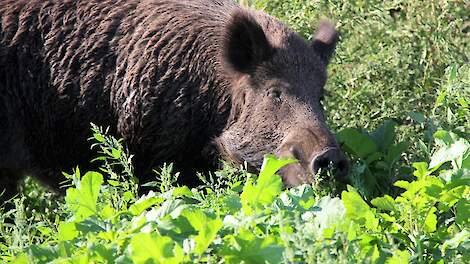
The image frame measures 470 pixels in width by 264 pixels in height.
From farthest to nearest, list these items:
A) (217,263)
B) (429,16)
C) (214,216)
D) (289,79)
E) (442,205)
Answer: (429,16), (289,79), (442,205), (214,216), (217,263)

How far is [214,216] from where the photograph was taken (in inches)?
176

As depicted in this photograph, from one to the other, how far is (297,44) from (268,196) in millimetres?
2829

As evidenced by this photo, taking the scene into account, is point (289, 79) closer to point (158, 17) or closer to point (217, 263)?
point (158, 17)

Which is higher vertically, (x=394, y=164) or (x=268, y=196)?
(x=268, y=196)

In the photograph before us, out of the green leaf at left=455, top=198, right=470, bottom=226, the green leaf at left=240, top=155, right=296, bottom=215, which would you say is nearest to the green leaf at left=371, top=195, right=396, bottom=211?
the green leaf at left=455, top=198, right=470, bottom=226

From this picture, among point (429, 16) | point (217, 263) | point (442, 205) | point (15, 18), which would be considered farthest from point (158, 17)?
point (217, 263)

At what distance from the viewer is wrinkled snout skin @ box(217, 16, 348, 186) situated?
680cm

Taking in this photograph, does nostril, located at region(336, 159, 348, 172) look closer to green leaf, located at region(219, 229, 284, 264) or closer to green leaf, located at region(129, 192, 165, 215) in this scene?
green leaf, located at region(129, 192, 165, 215)

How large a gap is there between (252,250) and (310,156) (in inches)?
96.0

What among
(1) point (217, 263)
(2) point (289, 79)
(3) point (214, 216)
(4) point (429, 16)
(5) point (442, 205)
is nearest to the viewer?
(1) point (217, 263)

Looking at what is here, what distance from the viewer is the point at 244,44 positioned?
721 centimetres

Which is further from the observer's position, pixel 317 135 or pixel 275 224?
pixel 317 135

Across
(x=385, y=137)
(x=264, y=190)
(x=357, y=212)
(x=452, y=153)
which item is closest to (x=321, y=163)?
(x=385, y=137)

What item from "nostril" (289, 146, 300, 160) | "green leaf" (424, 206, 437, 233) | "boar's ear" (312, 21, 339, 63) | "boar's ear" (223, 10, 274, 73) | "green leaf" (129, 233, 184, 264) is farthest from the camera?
"boar's ear" (312, 21, 339, 63)
